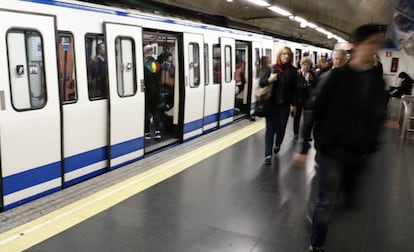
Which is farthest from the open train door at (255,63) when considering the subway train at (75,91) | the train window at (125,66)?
the train window at (125,66)

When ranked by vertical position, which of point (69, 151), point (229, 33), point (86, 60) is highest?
point (229, 33)

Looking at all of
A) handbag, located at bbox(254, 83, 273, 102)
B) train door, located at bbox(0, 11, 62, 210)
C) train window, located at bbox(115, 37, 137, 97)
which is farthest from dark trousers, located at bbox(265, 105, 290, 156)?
train door, located at bbox(0, 11, 62, 210)

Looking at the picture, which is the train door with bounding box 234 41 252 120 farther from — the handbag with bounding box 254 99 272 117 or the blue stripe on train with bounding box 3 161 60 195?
the blue stripe on train with bounding box 3 161 60 195

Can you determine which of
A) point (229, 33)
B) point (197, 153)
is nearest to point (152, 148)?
point (197, 153)

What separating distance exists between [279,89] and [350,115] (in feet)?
8.98

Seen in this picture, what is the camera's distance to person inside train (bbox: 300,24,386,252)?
2.57 meters

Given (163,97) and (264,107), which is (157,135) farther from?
(264,107)

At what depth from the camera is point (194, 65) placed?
22.9 feet

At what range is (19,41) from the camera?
3639 mm

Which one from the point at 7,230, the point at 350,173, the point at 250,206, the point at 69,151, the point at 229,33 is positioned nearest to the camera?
the point at 350,173

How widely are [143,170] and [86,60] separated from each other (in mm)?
1593

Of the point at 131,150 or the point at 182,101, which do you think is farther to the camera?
the point at 182,101

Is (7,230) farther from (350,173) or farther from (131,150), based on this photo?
(350,173)

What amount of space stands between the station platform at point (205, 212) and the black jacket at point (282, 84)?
3.11 feet
